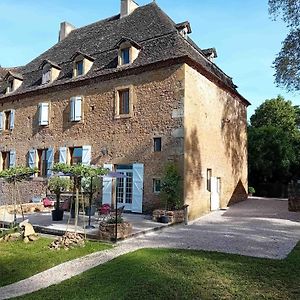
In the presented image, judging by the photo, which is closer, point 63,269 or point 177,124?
point 63,269

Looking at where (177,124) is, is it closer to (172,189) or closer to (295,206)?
(172,189)

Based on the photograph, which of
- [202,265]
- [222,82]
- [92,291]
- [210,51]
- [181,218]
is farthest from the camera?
[210,51]

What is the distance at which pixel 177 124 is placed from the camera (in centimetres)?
1462

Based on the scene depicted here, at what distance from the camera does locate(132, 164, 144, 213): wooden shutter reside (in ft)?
49.8

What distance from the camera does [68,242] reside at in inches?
368

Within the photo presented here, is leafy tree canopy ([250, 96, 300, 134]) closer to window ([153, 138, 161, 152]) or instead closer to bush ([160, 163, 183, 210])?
window ([153, 138, 161, 152])

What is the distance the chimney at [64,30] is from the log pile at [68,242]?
18167 mm

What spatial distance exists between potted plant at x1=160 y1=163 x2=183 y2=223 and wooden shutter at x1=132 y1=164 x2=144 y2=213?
4.63 feet

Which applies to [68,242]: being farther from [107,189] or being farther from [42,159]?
[42,159]

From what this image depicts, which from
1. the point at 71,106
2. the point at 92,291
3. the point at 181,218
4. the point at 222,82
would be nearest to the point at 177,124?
the point at 181,218

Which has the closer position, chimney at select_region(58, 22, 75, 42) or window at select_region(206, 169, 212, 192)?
window at select_region(206, 169, 212, 192)

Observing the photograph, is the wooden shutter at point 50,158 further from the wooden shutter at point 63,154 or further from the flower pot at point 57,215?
the flower pot at point 57,215

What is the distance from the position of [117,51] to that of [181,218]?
961 cm

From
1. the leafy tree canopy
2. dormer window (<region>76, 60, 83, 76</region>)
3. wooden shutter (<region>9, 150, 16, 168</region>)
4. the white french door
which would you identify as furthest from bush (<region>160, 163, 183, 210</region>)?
the leafy tree canopy
